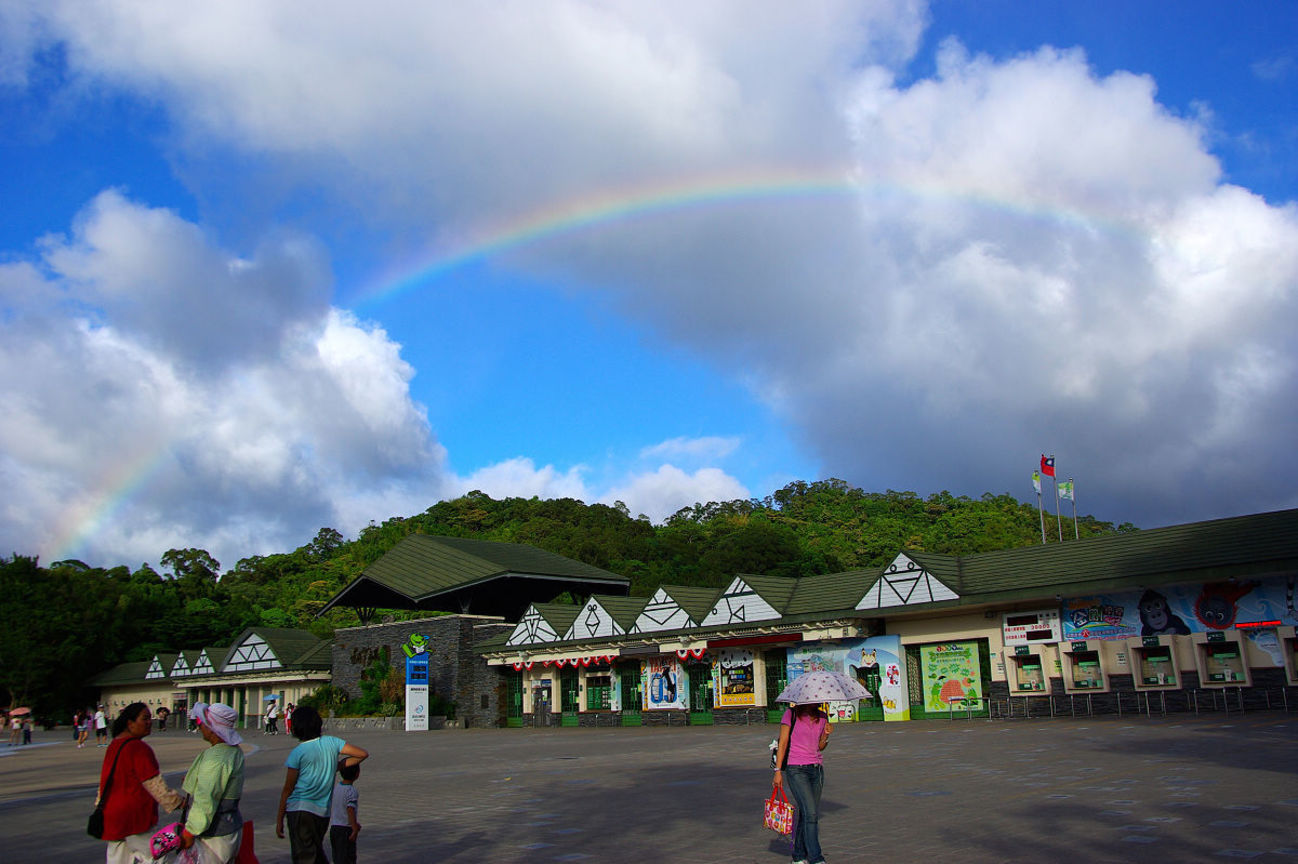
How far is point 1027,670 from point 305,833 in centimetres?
2377

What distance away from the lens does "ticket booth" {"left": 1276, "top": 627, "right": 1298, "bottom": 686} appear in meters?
22.0

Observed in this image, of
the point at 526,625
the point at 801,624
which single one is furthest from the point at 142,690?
the point at 801,624

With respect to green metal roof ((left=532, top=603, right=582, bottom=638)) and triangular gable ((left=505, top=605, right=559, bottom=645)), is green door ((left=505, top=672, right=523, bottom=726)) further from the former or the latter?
green metal roof ((left=532, top=603, right=582, bottom=638))

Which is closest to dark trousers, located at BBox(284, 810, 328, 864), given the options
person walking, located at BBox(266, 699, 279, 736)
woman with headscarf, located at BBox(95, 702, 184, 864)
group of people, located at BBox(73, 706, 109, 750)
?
woman with headscarf, located at BBox(95, 702, 184, 864)

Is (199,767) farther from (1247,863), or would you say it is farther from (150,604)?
(150,604)

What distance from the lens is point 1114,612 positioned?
82.0 feet

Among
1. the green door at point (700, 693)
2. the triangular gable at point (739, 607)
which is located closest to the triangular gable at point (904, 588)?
the triangular gable at point (739, 607)

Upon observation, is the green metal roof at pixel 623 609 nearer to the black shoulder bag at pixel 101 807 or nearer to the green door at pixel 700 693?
the green door at pixel 700 693

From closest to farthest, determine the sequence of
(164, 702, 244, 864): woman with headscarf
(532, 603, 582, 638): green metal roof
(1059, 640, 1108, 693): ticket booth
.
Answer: (164, 702, 244, 864): woman with headscarf → (1059, 640, 1108, 693): ticket booth → (532, 603, 582, 638): green metal roof

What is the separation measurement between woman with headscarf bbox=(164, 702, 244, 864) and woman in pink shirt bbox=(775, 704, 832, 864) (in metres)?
3.78

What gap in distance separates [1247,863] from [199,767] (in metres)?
7.10

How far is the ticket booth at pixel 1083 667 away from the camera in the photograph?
82.2 ft

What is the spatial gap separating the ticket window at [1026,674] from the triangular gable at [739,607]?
24.4ft

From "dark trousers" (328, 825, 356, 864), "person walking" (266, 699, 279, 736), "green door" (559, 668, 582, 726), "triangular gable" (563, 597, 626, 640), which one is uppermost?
"triangular gable" (563, 597, 626, 640)
